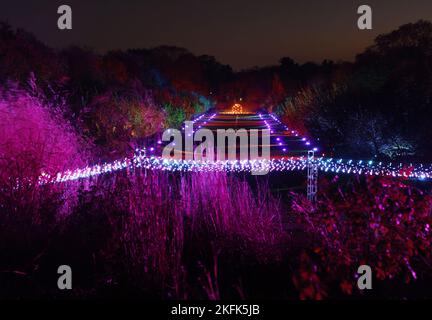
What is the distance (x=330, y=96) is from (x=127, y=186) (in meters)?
16.3

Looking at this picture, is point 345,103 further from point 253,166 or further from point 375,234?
point 375,234

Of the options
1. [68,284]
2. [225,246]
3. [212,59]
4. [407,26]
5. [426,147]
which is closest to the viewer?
[68,284]

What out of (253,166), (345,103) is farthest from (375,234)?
(345,103)

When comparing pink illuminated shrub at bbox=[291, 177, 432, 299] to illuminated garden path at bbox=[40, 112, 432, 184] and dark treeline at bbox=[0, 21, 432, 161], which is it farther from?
dark treeline at bbox=[0, 21, 432, 161]

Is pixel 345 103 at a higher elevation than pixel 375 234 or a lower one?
higher

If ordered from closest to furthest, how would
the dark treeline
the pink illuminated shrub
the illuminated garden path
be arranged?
1. the pink illuminated shrub
2. the illuminated garden path
3. the dark treeline

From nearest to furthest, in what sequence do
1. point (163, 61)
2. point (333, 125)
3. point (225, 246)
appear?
point (225, 246) < point (333, 125) < point (163, 61)

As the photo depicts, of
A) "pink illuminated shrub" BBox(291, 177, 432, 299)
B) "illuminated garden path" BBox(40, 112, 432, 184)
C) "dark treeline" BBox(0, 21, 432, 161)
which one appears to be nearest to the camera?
"pink illuminated shrub" BBox(291, 177, 432, 299)

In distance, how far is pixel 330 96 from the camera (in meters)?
21.1

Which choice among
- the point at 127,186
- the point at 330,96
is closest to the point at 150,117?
the point at 330,96

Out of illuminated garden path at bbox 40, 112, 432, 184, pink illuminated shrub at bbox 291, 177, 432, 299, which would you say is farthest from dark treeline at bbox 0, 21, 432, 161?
pink illuminated shrub at bbox 291, 177, 432, 299

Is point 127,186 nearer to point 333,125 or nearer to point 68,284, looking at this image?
point 68,284

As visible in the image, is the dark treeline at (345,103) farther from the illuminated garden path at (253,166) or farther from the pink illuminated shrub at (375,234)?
the pink illuminated shrub at (375,234)

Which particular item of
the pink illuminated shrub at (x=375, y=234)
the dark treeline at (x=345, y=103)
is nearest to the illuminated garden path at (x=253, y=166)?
the dark treeline at (x=345, y=103)
